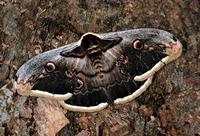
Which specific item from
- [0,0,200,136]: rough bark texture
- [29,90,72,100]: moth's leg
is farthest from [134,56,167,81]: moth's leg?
[29,90,72,100]: moth's leg

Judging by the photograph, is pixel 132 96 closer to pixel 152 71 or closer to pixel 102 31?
pixel 152 71

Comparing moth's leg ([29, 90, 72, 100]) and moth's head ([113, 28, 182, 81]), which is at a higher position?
moth's head ([113, 28, 182, 81])

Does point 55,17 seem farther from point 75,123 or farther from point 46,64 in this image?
point 75,123

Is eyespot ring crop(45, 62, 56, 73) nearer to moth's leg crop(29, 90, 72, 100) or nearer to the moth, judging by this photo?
the moth

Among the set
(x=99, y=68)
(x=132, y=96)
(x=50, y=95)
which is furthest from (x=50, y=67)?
(x=132, y=96)

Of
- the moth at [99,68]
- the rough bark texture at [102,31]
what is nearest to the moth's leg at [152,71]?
the moth at [99,68]

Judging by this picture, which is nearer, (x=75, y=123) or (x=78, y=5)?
(x=75, y=123)

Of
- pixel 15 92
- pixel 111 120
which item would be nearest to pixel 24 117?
pixel 15 92

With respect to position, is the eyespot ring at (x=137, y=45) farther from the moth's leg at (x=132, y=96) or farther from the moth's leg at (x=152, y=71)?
the moth's leg at (x=132, y=96)
